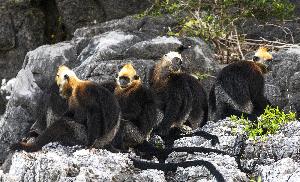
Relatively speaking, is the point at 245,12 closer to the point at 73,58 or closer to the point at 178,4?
the point at 178,4

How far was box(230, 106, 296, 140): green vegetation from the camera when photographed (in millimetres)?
7112

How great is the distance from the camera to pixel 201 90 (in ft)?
29.3

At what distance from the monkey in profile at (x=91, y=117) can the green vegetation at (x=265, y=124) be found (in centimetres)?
127

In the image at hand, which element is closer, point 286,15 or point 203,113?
point 203,113

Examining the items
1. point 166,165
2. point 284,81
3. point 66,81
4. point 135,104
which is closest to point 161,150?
point 166,165

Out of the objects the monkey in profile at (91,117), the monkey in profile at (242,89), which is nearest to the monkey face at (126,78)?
the monkey in profile at (91,117)

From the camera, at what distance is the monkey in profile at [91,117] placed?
7.34 m

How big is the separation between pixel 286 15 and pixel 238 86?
3.84 meters

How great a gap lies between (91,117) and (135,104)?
66 centimetres

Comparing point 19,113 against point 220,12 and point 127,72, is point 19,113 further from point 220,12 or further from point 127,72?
point 220,12

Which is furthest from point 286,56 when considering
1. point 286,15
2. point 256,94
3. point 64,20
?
point 64,20

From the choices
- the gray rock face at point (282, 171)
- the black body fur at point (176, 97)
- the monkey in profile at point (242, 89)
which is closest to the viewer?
the gray rock face at point (282, 171)

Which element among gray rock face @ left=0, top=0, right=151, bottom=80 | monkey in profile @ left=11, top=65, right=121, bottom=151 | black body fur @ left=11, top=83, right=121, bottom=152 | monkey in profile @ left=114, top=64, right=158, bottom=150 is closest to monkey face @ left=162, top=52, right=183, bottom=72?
monkey in profile @ left=114, top=64, right=158, bottom=150

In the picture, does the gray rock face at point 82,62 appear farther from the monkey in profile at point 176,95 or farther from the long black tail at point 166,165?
the long black tail at point 166,165
